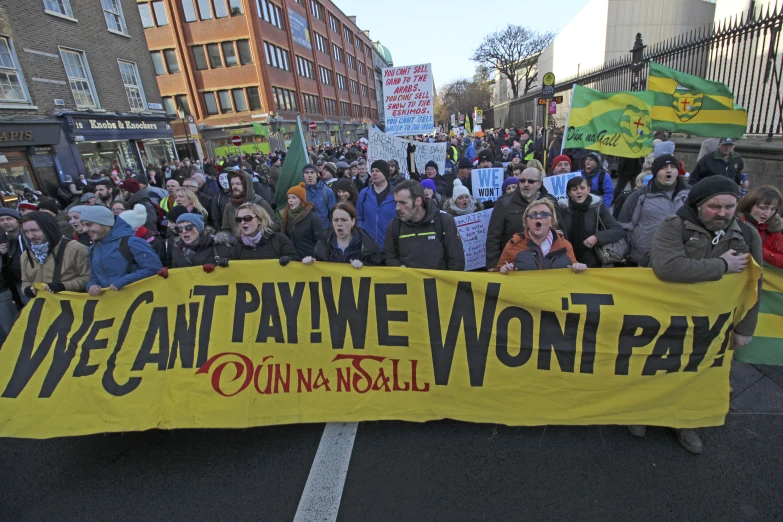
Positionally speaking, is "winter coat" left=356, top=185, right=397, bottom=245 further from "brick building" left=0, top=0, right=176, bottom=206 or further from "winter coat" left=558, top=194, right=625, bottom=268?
"brick building" left=0, top=0, right=176, bottom=206

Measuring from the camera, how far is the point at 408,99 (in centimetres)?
836

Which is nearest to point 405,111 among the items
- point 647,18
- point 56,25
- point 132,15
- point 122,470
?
point 122,470

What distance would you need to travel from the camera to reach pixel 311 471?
271cm

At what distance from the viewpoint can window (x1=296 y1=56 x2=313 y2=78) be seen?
39.2 meters

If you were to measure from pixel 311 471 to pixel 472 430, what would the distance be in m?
1.20

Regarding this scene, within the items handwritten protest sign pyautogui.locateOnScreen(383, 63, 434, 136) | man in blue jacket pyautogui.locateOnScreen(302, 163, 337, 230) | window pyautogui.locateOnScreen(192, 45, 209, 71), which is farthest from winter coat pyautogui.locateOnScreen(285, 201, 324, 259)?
window pyautogui.locateOnScreen(192, 45, 209, 71)

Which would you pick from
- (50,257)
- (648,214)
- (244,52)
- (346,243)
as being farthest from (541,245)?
(244,52)

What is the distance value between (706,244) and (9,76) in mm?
18928

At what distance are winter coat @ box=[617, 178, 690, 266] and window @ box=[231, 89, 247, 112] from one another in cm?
3434

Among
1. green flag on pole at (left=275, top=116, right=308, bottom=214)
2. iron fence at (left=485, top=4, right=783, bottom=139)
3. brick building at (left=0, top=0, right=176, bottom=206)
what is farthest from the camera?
brick building at (left=0, top=0, right=176, bottom=206)

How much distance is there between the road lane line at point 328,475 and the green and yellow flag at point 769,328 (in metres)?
3.11

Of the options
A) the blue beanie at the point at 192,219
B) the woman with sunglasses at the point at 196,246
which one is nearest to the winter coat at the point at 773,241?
the woman with sunglasses at the point at 196,246

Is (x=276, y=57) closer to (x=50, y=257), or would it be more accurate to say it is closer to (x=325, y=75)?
(x=325, y=75)

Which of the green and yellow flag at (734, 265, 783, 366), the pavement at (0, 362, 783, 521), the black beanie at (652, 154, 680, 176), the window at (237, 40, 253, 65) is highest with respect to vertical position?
the window at (237, 40, 253, 65)
